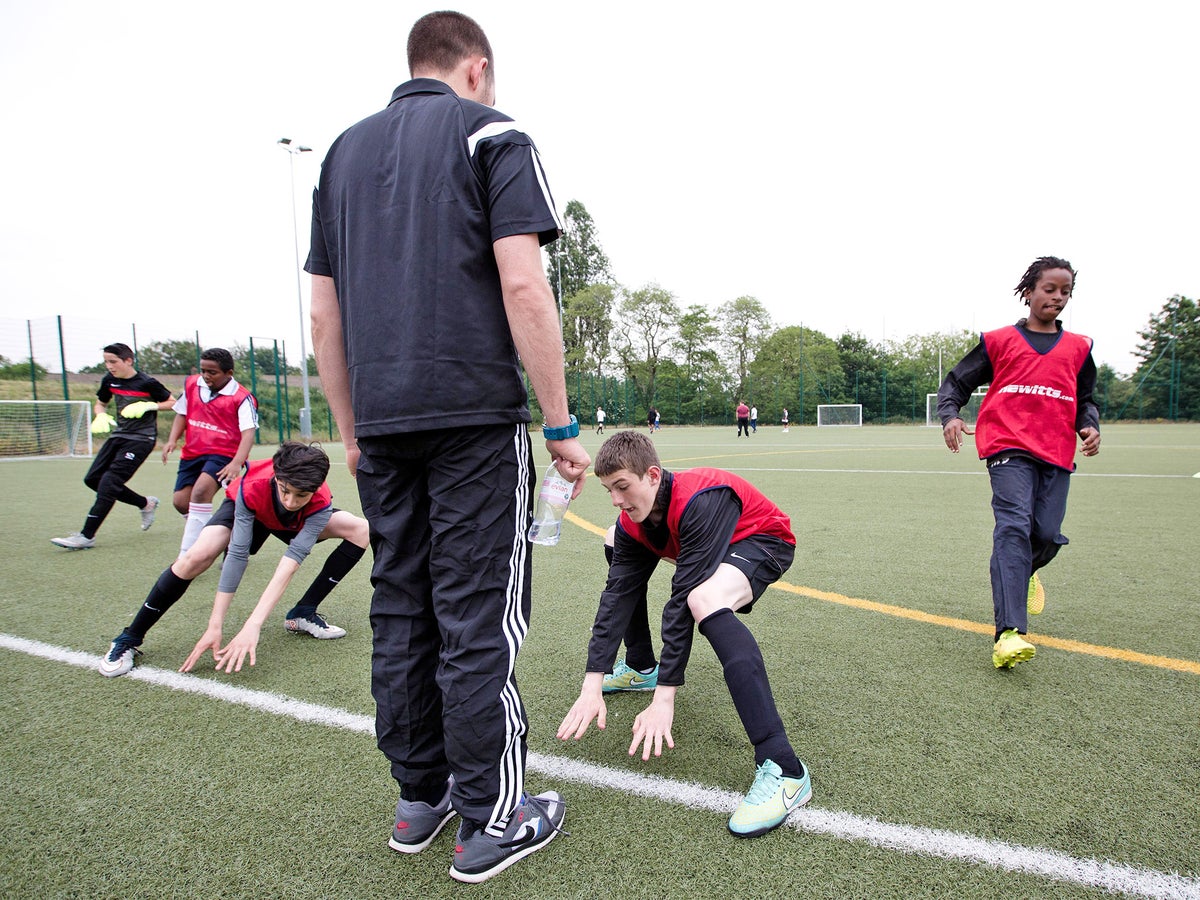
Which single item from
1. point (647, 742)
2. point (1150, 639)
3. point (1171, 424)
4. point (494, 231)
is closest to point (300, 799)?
point (647, 742)

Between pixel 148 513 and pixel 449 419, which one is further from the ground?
pixel 449 419

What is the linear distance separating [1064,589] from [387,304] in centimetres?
430

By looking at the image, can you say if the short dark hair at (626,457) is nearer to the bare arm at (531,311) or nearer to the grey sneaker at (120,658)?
the bare arm at (531,311)

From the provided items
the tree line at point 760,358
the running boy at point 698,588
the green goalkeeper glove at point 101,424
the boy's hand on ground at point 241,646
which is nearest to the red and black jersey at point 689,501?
the running boy at point 698,588

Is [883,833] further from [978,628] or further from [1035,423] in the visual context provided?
[1035,423]

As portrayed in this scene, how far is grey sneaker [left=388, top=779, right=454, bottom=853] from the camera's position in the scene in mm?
1836

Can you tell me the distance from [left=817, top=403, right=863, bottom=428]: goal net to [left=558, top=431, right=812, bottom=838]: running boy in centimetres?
4128

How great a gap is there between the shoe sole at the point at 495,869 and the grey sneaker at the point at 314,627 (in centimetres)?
205

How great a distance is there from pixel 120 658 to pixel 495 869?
236 cm

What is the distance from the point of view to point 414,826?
1845 millimetres

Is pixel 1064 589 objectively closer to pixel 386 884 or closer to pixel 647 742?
pixel 647 742

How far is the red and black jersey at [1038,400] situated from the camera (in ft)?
10.5

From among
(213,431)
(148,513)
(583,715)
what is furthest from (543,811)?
(148,513)

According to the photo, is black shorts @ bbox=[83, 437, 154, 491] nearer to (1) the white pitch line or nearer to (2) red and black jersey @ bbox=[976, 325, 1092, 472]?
(1) the white pitch line
